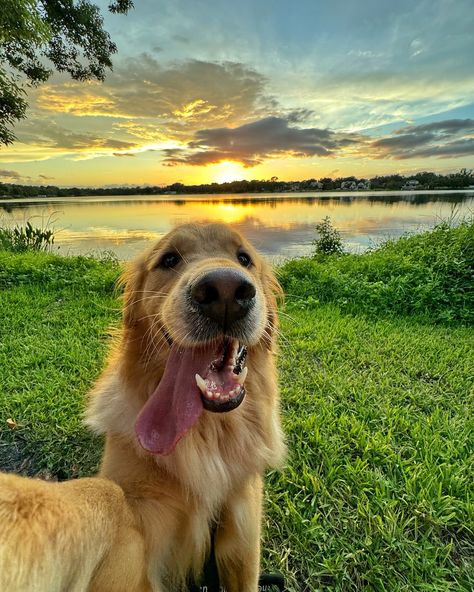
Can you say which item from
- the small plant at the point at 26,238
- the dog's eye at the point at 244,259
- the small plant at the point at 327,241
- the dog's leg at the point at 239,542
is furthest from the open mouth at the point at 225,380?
the small plant at the point at 26,238

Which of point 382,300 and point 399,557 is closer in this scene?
point 399,557

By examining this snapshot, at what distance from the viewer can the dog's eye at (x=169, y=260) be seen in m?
2.28

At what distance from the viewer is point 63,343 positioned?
4.27 m

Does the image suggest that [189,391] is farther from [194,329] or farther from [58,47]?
[58,47]

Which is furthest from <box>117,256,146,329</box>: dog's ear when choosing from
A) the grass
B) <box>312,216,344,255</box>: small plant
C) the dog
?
<box>312,216,344,255</box>: small plant

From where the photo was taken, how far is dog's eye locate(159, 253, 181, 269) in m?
2.28

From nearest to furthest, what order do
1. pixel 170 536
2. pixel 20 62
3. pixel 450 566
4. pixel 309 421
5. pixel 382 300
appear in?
pixel 170 536 → pixel 450 566 → pixel 309 421 → pixel 382 300 → pixel 20 62

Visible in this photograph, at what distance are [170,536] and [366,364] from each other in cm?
293

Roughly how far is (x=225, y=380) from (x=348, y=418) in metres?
1.63

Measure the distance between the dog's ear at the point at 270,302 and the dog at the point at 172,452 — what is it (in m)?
0.02

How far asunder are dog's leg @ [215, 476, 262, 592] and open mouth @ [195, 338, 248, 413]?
55cm

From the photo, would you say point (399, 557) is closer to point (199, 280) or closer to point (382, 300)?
point (199, 280)

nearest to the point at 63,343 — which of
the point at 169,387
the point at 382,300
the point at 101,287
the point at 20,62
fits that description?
the point at 101,287

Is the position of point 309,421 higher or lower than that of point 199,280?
lower
